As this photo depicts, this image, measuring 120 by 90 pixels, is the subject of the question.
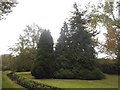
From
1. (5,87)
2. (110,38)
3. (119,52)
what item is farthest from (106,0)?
(5,87)

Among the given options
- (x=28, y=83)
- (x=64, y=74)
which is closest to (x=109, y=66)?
(x=64, y=74)

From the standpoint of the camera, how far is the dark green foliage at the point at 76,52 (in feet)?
35.4

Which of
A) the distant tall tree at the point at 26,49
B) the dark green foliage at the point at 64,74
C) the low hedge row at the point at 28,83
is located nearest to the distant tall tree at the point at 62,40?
the dark green foliage at the point at 64,74

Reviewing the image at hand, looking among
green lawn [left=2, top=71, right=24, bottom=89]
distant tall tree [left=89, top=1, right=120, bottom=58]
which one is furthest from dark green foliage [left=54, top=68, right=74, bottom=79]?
distant tall tree [left=89, top=1, right=120, bottom=58]

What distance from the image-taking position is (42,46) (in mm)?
10797

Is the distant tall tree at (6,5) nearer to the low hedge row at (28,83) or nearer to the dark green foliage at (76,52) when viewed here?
the low hedge row at (28,83)

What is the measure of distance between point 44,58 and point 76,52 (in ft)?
6.05

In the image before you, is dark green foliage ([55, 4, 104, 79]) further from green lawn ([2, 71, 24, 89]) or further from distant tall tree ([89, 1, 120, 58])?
green lawn ([2, 71, 24, 89])

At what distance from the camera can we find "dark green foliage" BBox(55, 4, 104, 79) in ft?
35.4

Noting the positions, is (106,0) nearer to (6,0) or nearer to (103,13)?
(103,13)

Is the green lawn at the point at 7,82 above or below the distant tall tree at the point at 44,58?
below

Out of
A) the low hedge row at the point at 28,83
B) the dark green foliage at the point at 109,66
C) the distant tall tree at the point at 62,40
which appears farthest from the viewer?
the dark green foliage at the point at 109,66

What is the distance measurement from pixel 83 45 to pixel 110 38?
55.3 inches

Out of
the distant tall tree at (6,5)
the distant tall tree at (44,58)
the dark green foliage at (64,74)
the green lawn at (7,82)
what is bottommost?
the green lawn at (7,82)
